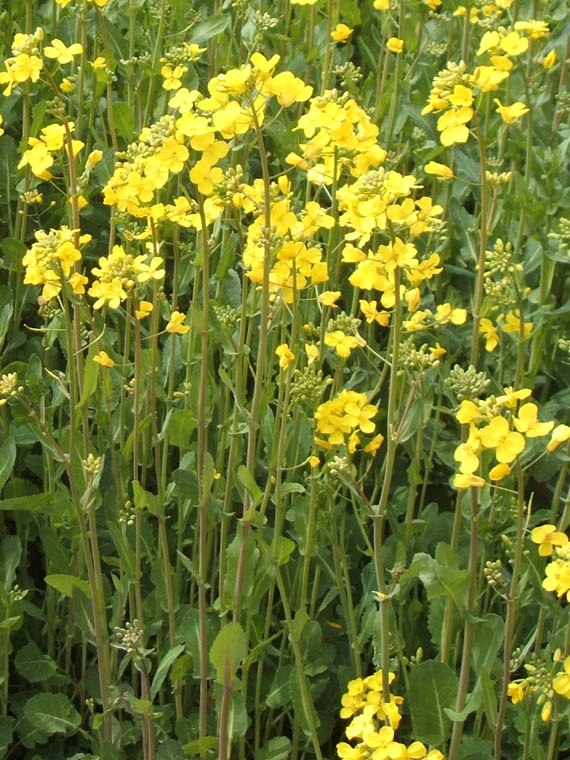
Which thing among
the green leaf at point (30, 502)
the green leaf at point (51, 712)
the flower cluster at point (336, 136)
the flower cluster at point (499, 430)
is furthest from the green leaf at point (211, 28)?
the green leaf at point (51, 712)

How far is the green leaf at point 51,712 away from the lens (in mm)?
2748

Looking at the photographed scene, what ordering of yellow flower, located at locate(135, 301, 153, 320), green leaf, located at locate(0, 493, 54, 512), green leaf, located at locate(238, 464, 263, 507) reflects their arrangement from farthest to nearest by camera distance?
1. green leaf, located at locate(0, 493, 54, 512)
2. yellow flower, located at locate(135, 301, 153, 320)
3. green leaf, located at locate(238, 464, 263, 507)

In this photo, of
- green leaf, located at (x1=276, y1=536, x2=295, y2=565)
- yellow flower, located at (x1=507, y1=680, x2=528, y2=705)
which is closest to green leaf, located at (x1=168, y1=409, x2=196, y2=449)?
green leaf, located at (x1=276, y1=536, x2=295, y2=565)

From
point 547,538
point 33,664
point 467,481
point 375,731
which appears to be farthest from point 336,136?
point 33,664

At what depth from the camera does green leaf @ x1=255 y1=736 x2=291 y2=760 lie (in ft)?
8.66

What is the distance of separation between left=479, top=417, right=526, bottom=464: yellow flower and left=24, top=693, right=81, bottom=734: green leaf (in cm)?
143

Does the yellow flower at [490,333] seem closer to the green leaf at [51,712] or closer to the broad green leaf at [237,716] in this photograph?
the broad green leaf at [237,716]

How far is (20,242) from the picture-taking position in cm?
309

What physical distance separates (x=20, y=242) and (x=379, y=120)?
1.15m

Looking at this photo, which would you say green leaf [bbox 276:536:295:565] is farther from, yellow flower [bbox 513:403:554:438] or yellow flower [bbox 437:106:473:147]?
yellow flower [bbox 437:106:473:147]

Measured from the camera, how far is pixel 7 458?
110 inches

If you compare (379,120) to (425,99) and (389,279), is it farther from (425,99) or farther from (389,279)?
(389,279)

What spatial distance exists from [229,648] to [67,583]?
448mm

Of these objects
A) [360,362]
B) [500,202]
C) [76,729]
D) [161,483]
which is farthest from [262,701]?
[500,202]
